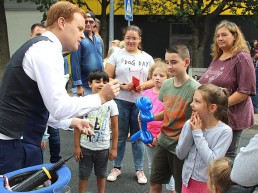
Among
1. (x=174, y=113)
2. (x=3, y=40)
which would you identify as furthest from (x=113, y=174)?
(x=3, y=40)

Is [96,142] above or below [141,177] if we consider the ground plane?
above

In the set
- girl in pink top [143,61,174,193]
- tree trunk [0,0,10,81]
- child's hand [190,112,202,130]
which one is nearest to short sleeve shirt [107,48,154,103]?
girl in pink top [143,61,174,193]

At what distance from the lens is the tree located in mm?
13281

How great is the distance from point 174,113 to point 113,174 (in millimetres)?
1614

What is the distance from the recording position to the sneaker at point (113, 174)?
4.10 meters

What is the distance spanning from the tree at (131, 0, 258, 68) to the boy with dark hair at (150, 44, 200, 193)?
10742 mm

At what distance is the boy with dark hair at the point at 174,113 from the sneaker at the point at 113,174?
3.79 ft

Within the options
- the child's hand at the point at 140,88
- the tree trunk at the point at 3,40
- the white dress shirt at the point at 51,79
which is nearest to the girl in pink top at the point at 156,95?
the child's hand at the point at 140,88

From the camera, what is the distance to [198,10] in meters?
13.3

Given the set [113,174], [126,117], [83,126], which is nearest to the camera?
[83,126]

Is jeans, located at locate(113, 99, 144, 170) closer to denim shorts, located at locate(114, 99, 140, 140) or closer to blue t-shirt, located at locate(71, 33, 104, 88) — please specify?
denim shorts, located at locate(114, 99, 140, 140)

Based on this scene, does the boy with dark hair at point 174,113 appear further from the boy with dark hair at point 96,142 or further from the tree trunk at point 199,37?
the tree trunk at point 199,37

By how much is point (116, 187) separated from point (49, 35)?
236 cm

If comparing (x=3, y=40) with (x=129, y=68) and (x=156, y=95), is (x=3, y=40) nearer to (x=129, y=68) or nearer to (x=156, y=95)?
(x=129, y=68)
